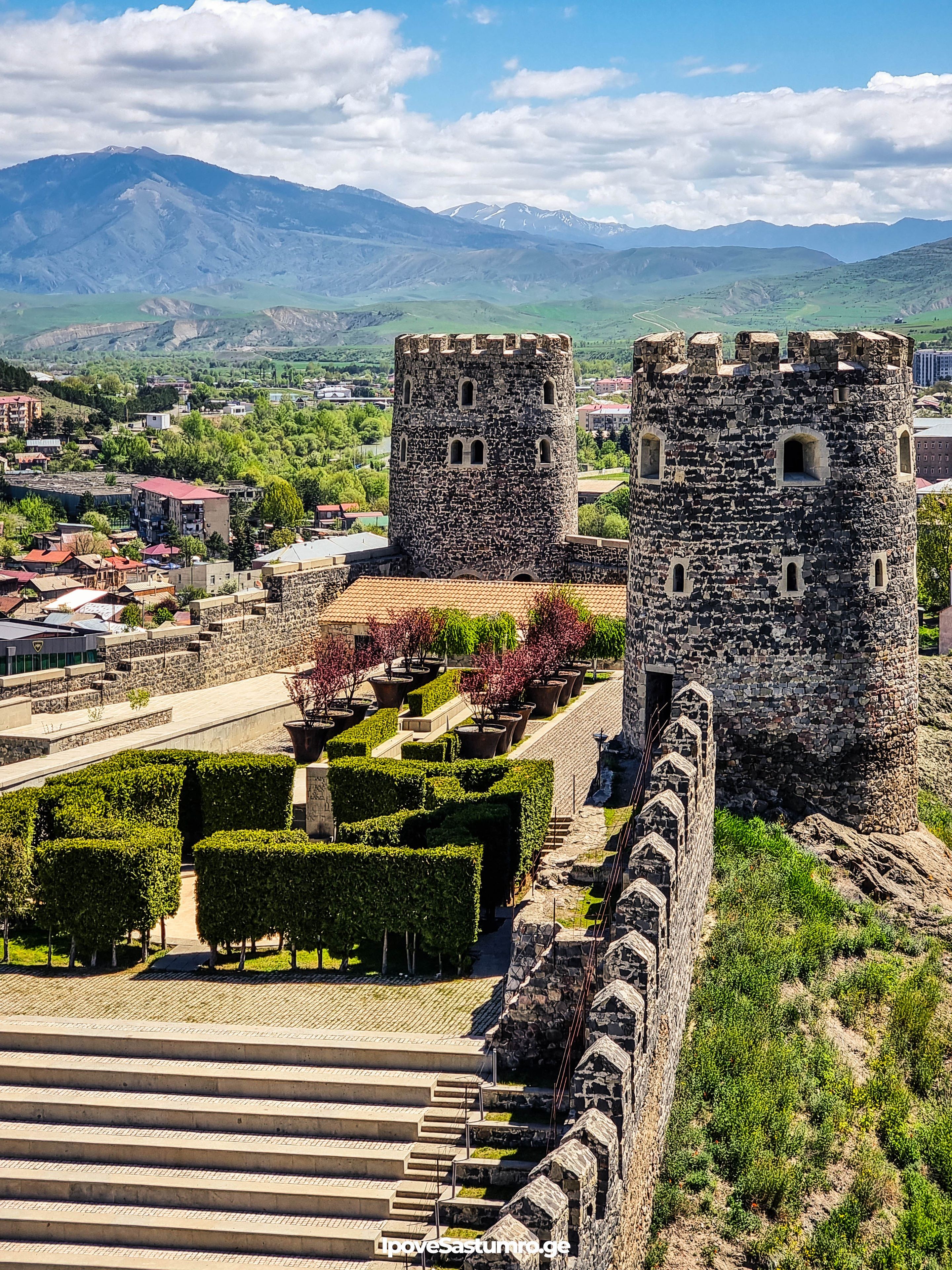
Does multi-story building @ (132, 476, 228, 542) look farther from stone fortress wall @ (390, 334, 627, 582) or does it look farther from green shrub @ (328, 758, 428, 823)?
green shrub @ (328, 758, 428, 823)

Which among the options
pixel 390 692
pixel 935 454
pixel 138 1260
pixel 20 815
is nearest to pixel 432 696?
Answer: pixel 390 692

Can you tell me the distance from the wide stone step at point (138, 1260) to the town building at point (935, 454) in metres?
155

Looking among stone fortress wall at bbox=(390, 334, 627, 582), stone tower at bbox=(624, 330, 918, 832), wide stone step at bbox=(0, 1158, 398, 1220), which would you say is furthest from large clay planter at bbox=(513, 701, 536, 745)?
wide stone step at bbox=(0, 1158, 398, 1220)

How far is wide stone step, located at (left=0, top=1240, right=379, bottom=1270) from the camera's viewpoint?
1586 centimetres

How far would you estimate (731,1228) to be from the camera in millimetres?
16156

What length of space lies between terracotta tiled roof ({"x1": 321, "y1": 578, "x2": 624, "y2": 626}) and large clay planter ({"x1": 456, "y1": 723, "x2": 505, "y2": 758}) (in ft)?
25.5

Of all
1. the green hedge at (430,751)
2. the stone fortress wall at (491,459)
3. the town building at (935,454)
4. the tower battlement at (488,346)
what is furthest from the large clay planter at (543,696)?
the town building at (935,454)

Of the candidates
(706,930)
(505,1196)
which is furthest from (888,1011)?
(505,1196)

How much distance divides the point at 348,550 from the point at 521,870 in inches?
804

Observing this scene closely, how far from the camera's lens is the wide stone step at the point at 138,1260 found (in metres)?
15.9

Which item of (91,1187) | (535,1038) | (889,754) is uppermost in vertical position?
(889,754)

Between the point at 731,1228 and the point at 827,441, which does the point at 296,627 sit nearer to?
the point at 827,441

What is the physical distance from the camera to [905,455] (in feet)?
80.6

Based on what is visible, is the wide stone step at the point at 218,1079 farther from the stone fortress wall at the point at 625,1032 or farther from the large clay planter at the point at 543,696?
the large clay planter at the point at 543,696
